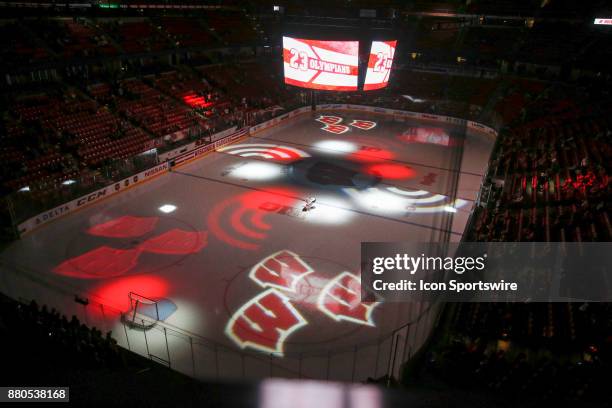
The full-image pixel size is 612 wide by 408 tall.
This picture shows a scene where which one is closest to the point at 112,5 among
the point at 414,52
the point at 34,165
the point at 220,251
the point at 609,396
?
the point at 34,165

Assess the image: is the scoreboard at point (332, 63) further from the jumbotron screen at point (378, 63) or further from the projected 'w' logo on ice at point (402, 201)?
the projected 'w' logo on ice at point (402, 201)

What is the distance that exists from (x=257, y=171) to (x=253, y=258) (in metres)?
9.29

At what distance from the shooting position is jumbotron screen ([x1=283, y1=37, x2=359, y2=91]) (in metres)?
22.8

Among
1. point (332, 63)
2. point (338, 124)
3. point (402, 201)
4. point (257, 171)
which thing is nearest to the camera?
point (402, 201)

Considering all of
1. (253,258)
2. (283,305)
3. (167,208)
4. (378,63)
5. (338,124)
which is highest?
(378,63)

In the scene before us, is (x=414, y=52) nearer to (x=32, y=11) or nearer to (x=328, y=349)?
(x=32, y=11)

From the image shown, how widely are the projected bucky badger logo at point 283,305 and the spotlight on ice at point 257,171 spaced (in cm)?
844

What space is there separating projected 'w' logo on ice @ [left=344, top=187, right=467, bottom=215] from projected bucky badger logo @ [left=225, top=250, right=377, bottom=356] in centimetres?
601

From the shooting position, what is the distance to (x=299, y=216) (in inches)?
725

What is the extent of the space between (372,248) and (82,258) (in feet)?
33.6

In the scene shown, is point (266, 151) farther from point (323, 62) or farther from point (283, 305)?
point (283, 305)

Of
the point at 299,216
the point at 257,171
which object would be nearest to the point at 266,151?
the point at 257,171

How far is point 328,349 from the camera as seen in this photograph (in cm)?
1109

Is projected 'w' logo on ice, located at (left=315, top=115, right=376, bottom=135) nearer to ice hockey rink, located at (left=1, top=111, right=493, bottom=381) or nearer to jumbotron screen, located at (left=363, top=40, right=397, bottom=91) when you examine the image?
ice hockey rink, located at (left=1, top=111, right=493, bottom=381)
